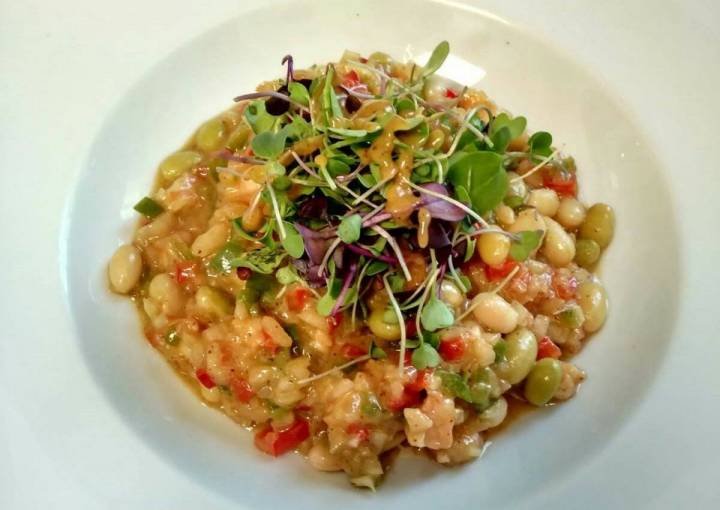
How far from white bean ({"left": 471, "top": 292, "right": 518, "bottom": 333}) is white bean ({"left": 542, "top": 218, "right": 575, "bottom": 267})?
0.44 m

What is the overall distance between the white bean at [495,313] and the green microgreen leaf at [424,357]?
28 centimetres

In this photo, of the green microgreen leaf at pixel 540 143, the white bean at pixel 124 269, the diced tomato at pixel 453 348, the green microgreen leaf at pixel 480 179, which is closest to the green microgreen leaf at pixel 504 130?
the green microgreen leaf at pixel 540 143

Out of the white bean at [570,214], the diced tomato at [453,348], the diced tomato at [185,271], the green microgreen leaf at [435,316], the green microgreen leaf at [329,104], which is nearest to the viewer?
the green microgreen leaf at [435,316]

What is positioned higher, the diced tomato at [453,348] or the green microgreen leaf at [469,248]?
the green microgreen leaf at [469,248]

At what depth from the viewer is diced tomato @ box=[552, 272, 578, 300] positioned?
9.87 feet

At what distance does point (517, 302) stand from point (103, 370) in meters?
1.87

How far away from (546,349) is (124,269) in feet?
6.75

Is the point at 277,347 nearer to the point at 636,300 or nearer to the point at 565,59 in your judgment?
the point at 636,300

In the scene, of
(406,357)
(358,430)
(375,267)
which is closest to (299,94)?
(375,267)

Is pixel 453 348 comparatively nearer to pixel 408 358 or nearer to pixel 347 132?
pixel 408 358

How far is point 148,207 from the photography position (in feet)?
10.8

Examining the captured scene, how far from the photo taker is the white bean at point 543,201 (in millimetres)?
3111

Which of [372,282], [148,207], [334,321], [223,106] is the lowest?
[148,207]

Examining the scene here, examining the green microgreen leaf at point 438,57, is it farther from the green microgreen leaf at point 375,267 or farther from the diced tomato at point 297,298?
the diced tomato at point 297,298
